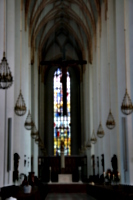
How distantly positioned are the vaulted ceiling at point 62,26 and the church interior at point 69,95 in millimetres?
78

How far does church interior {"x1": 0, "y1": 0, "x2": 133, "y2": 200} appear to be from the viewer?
64.4ft

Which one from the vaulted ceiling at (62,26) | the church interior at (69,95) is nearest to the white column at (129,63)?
the church interior at (69,95)

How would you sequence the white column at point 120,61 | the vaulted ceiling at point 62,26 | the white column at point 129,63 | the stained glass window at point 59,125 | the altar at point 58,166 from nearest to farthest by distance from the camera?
the white column at point 129,63, the white column at point 120,61, the vaulted ceiling at point 62,26, the altar at point 58,166, the stained glass window at point 59,125

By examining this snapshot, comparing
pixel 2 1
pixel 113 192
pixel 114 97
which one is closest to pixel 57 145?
pixel 114 97

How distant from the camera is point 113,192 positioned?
45.9 ft

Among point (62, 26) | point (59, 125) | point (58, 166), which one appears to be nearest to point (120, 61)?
point (62, 26)

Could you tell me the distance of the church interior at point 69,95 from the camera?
1964cm

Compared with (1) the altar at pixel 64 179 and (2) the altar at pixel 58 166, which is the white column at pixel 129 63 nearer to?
(1) the altar at pixel 64 179

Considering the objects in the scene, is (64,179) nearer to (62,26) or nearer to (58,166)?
(58,166)

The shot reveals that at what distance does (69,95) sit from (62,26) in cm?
805

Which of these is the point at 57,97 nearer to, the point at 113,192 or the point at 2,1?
the point at 2,1

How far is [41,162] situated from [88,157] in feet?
16.6

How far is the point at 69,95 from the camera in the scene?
147 ft

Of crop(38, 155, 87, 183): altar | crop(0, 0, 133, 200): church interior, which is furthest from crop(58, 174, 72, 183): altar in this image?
crop(38, 155, 87, 183): altar
